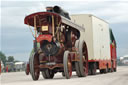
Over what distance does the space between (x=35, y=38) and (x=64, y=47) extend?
7.16 ft

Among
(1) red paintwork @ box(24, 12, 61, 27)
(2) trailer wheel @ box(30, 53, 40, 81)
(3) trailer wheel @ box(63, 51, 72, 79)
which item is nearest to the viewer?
(3) trailer wheel @ box(63, 51, 72, 79)

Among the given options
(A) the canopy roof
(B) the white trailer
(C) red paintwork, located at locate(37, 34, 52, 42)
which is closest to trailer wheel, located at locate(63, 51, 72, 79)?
(C) red paintwork, located at locate(37, 34, 52, 42)

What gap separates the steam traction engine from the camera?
59.6ft

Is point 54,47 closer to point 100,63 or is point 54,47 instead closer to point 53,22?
point 53,22

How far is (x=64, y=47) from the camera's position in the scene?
19703 millimetres

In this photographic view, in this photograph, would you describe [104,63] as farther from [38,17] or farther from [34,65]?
[38,17]

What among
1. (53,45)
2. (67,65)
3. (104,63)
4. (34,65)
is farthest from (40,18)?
(104,63)

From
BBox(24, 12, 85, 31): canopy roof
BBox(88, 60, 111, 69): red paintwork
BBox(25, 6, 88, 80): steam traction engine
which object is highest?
BBox(24, 12, 85, 31): canopy roof

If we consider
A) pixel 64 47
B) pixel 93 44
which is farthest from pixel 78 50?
pixel 93 44

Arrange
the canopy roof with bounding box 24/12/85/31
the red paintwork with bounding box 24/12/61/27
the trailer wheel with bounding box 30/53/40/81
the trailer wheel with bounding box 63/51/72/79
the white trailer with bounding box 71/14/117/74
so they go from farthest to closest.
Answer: the white trailer with bounding box 71/14/117/74 → the trailer wheel with bounding box 30/53/40/81 → the red paintwork with bounding box 24/12/61/27 → the canopy roof with bounding box 24/12/85/31 → the trailer wheel with bounding box 63/51/72/79

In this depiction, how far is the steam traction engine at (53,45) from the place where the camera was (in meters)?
18.2

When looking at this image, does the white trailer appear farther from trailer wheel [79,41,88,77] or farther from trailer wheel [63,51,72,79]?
trailer wheel [63,51,72,79]

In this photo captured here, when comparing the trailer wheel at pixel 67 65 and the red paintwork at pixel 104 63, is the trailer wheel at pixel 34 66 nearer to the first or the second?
the trailer wheel at pixel 67 65

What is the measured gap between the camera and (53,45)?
61.0 ft
